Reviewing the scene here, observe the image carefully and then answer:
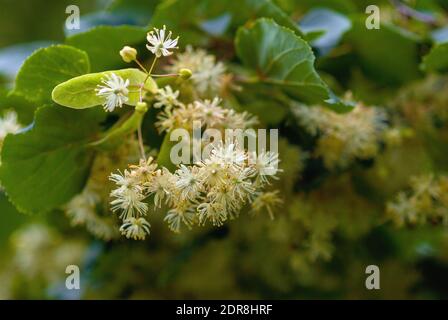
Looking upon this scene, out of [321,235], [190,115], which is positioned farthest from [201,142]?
[321,235]

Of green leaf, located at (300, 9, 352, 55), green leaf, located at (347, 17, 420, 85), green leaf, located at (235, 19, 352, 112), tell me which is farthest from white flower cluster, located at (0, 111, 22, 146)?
green leaf, located at (347, 17, 420, 85)

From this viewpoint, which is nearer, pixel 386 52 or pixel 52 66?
pixel 52 66

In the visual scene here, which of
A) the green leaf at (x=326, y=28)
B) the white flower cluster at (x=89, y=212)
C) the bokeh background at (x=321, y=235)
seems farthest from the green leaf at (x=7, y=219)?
the green leaf at (x=326, y=28)

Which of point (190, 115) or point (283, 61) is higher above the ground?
point (283, 61)

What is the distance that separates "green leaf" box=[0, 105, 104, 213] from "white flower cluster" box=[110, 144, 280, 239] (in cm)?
16

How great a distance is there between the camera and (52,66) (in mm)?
820

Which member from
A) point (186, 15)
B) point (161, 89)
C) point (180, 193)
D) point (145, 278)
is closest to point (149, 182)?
point (180, 193)

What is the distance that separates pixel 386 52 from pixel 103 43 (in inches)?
22.4

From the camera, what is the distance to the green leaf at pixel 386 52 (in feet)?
3.66

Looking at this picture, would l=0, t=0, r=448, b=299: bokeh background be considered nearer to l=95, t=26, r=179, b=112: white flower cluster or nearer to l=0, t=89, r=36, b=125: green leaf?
l=0, t=89, r=36, b=125: green leaf

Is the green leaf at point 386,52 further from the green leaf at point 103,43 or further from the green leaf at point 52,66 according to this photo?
the green leaf at point 52,66

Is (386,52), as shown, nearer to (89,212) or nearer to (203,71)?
(203,71)
